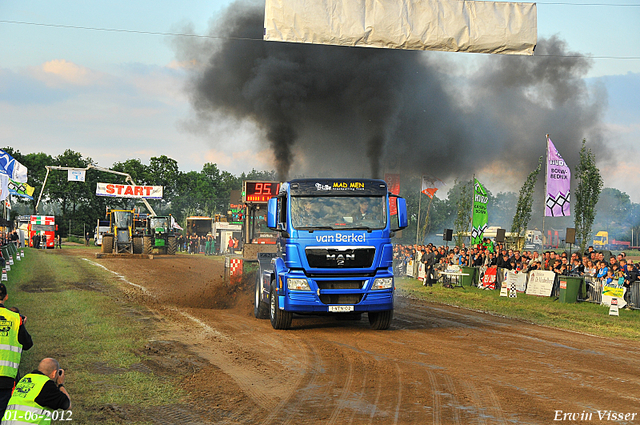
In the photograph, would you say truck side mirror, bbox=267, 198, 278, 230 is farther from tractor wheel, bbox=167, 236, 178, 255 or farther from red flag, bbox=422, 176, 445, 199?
tractor wheel, bbox=167, 236, 178, 255

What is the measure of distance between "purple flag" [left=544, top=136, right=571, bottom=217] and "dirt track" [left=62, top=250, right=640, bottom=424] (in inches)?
273

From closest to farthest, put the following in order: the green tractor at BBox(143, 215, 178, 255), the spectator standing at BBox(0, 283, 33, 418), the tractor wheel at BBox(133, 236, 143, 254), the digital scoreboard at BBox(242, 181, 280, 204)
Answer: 1. the spectator standing at BBox(0, 283, 33, 418)
2. the digital scoreboard at BBox(242, 181, 280, 204)
3. the tractor wheel at BBox(133, 236, 143, 254)
4. the green tractor at BBox(143, 215, 178, 255)

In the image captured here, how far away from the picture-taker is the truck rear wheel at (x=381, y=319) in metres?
11.6

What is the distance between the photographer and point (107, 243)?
127 ft

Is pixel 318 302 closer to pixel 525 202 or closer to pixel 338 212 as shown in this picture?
pixel 338 212

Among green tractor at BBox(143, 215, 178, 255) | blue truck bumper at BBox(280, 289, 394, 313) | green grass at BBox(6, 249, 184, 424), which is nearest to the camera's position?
green grass at BBox(6, 249, 184, 424)

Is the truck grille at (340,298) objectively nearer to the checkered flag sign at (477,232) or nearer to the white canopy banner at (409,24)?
the white canopy banner at (409,24)

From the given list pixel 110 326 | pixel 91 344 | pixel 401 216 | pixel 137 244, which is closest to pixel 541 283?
pixel 401 216

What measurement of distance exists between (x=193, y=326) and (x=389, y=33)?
702cm

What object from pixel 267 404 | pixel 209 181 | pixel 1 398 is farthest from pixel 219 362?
pixel 209 181

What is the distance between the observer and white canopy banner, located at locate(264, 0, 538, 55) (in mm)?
9070

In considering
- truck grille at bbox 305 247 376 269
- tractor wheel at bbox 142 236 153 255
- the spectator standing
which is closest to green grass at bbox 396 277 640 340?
truck grille at bbox 305 247 376 269

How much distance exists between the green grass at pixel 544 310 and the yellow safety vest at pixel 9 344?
1135 centimetres

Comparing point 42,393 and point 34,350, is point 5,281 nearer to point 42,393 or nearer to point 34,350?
point 34,350
